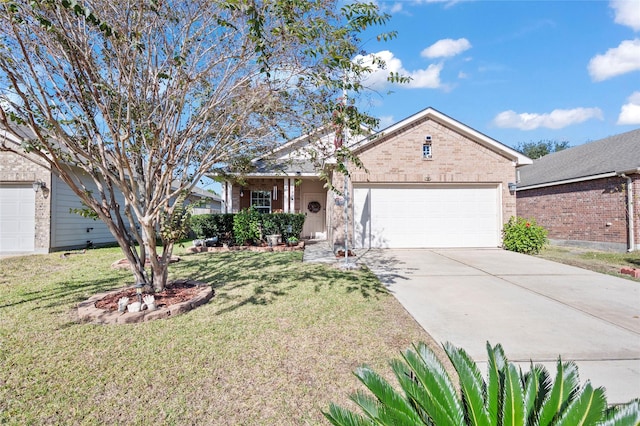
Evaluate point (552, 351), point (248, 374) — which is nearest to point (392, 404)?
point (248, 374)

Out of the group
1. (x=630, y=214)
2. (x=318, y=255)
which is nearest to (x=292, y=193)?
(x=318, y=255)

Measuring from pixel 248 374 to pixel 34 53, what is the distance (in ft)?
16.6

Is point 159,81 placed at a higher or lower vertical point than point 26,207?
higher

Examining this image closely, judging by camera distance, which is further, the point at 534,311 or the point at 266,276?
the point at 266,276

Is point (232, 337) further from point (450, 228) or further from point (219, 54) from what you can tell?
point (450, 228)

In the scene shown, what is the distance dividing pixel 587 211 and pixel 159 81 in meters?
15.4

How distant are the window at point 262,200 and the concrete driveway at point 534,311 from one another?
24.0ft

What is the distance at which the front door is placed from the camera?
15.0 meters

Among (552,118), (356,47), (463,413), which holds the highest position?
(552,118)

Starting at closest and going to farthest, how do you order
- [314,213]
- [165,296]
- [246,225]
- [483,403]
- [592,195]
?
[483,403] < [165,296] < [246,225] < [592,195] < [314,213]

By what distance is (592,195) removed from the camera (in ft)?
40.9

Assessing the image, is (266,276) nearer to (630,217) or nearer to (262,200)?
(262,200)

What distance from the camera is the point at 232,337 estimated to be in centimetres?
369

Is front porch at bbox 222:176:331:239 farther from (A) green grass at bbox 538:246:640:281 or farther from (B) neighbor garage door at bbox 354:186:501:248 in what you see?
(A) green grass at bbox 538:246:640:281
